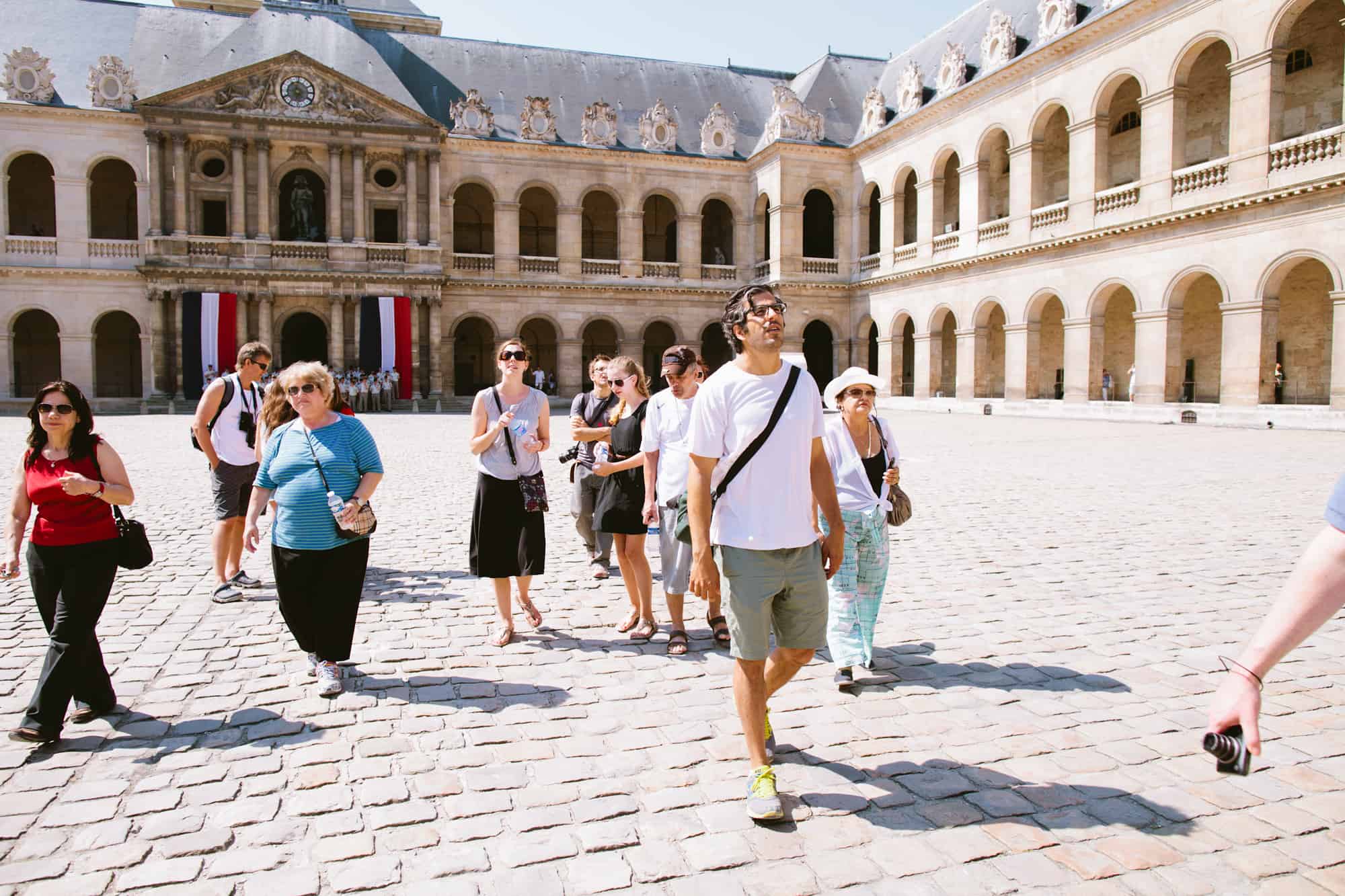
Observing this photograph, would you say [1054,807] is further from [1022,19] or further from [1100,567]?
[1022,19]

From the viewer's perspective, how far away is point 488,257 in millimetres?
37688

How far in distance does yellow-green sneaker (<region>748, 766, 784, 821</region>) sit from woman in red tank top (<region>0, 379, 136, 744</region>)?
3.20m

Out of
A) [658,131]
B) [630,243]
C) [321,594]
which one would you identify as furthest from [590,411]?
[658,131]

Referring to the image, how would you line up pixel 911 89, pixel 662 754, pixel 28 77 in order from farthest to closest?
1. pixel 911 89
2. pixel 28 77
3. pixel 662 754

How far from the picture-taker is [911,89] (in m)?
34.6

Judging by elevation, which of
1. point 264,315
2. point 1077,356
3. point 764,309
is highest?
point 264,315

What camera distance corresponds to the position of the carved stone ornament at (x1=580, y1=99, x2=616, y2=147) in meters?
38.1

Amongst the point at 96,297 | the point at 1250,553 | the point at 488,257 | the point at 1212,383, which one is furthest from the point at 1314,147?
the point at 96,297

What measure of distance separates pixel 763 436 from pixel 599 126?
37337 millimetres

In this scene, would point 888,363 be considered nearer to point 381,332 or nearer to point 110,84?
point 381,332

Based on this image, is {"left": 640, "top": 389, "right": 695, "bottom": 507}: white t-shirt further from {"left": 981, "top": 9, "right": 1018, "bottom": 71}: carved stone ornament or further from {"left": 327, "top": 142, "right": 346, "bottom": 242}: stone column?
{"left": 327, "top": 142, "right": 346, "bottom": 242}: stone column

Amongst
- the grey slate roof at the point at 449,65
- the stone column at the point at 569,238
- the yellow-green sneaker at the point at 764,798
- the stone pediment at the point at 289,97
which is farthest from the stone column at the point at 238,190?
the yellow-green sneaker at the point at 764,798

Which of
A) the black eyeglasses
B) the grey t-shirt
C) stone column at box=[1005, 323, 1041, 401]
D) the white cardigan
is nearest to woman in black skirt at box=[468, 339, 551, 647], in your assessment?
the grey t-shirt

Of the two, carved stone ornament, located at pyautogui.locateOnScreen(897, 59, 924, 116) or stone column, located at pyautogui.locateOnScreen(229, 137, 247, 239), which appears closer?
stone column, located at pyautogui.locateOnScreen(229, 137, 247, 239)
